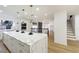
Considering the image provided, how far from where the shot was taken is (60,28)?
6.94 m

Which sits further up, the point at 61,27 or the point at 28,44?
the point at 61,27

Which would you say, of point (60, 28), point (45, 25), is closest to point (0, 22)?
point (60, 28)

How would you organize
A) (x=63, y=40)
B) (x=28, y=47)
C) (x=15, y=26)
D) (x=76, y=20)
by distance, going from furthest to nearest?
1. (x=76, y=20)
2. (x=15, y=26)
3. (x=63, y=40)
4. (x=28, y=47)

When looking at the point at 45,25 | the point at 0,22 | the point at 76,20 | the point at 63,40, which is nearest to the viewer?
the point at 63,40

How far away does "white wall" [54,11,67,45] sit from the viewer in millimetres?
6613

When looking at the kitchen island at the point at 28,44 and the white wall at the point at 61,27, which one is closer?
the kitchen island at the point at 28,44

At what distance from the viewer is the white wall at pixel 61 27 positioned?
6.61 meters

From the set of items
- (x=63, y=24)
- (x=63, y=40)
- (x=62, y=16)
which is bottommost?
(x=63, y=40)

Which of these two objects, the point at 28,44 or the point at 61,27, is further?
the point at 61,27

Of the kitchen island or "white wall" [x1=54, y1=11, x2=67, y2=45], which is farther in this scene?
"white wall" [x1=54, y1=11, x2=67, y2=45]

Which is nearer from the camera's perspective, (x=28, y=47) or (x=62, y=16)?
(x=28, y=47)

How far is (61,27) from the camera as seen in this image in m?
6.85
